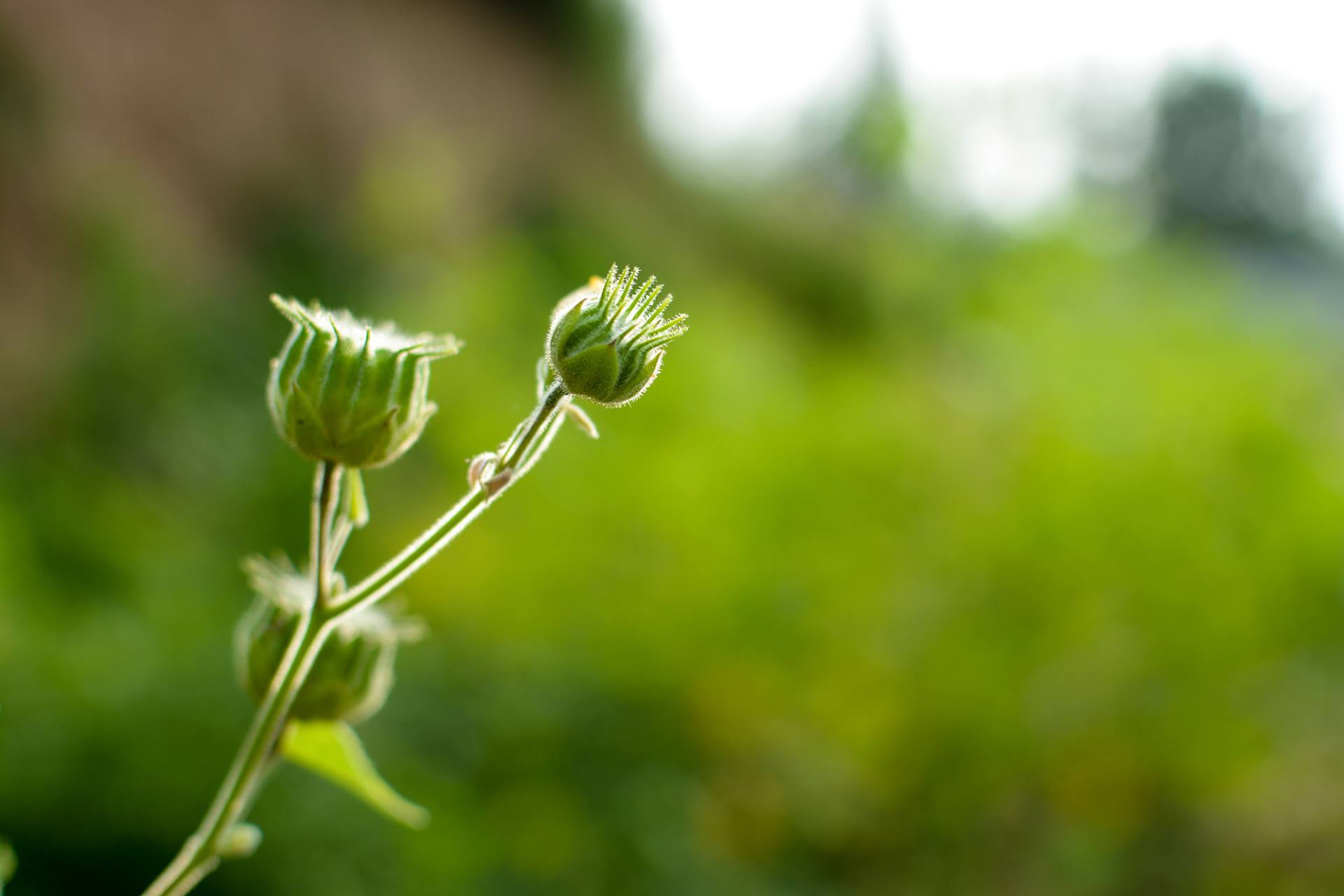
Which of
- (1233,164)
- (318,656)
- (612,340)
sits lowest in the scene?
(318,656)

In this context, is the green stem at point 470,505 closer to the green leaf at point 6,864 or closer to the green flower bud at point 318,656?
the green flower bud at point 318,656

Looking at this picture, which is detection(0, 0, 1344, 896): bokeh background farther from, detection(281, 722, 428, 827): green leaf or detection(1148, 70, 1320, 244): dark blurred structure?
detection(1148, 70, 1320, 244): dark blurred structure

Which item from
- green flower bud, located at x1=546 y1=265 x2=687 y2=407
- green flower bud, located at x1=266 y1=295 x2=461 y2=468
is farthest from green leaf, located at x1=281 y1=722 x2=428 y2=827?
green flower bud, located at x1=546 y1=265 x2=687 y2=407

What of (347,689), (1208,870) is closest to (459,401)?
(1208,870)

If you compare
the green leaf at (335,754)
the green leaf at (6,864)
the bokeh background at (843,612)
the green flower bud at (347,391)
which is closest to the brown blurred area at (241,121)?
the bokeh background at (843,612)

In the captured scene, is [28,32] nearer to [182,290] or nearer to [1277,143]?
[182,290]

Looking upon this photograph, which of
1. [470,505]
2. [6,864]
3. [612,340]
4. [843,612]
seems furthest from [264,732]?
[843,612]

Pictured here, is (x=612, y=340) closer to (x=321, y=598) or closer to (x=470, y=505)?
(x=470, y=505)
